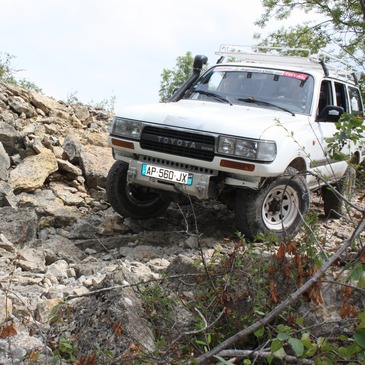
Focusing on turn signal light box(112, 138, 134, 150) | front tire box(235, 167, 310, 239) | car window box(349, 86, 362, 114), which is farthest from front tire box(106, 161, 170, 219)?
car window box(349, 86, 362, 114)

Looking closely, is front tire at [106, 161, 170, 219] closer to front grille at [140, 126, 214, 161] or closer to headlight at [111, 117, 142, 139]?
headlight at [111, 117, 142, 139]

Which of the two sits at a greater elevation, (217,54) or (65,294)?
(217,54)

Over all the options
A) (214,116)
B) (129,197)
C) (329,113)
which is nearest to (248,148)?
(214,116)

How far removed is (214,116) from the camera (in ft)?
20.3

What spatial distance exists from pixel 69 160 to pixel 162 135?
282 centimetres

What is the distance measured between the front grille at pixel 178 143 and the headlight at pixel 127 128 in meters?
0.08

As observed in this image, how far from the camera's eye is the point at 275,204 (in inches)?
255

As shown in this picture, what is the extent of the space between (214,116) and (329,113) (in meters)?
1.52

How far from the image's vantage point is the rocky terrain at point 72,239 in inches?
144

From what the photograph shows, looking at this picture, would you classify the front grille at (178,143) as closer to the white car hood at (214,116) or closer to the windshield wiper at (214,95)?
the white car hood at (214,116)

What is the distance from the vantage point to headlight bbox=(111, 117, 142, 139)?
21.1ft

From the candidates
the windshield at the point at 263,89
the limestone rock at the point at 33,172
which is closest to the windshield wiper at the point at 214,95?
the windshield at the point at 263,89

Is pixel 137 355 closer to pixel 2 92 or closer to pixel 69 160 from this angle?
pixel 69 160

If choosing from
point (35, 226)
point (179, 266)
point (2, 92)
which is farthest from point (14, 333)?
point (2, 92)
